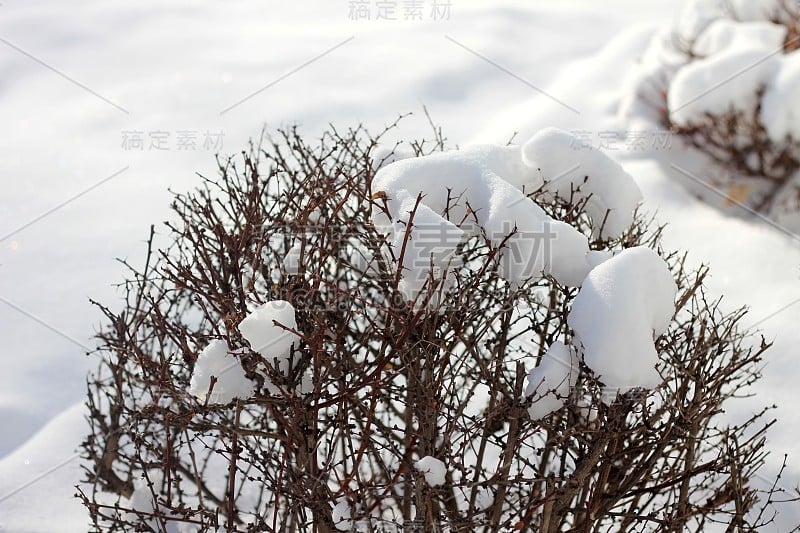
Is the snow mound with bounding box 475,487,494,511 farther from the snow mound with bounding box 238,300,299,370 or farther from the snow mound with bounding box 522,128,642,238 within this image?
the snow mound with bounding box 522,128,642,238

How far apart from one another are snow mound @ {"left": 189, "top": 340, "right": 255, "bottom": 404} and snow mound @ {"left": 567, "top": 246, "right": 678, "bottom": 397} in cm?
122

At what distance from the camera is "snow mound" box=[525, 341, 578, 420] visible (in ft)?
9.33

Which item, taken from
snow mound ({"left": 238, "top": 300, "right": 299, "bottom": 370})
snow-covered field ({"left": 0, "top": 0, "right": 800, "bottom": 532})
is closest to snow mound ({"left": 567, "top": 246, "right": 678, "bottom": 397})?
snow mound ({"left": 238, "top": 300, "right": 299, "bottom": 370})

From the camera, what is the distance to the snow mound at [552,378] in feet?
9.33

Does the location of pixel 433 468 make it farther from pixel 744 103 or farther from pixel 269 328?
pixel 744 103

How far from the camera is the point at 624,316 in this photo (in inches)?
104

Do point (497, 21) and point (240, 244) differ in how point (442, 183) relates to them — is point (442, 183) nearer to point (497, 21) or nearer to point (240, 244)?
point (240, 244)

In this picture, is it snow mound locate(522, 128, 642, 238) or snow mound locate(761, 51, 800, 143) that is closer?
snow mound locate(522, 128, 642, 238)

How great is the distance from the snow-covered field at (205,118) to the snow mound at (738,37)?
46.5 inches

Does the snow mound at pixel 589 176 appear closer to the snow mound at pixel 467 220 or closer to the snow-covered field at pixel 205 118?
the snow mound at pixel 467 220

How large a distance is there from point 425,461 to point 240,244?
111 cm

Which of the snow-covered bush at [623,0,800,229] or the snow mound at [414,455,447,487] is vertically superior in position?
the snow-covered bush at [623,0,800,229]

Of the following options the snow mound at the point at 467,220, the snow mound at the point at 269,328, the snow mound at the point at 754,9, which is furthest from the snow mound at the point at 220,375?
the snow mound at the point at 754,9

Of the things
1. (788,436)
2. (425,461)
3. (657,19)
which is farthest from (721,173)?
(425,461)
